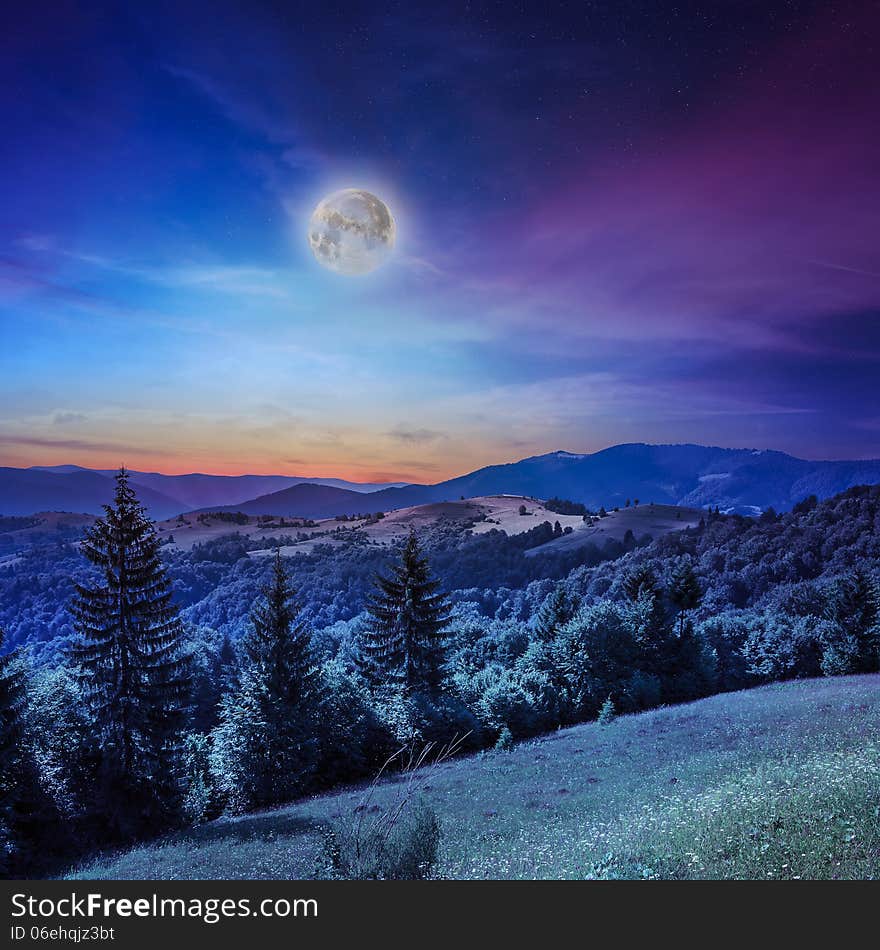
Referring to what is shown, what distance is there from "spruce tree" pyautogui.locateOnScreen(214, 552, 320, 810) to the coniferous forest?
0.07 metres

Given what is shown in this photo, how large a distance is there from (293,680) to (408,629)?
10.2 meters

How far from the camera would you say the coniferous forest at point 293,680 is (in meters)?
17.6

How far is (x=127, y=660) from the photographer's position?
18.5 metres

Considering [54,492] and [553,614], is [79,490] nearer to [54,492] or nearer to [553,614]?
[54,492]

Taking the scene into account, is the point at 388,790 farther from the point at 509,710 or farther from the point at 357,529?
the point at 357,529

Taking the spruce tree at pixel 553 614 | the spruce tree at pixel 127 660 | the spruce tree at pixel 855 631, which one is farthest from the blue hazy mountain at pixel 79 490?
the spruce tree at pixel 855 631

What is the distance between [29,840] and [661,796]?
1955 cm

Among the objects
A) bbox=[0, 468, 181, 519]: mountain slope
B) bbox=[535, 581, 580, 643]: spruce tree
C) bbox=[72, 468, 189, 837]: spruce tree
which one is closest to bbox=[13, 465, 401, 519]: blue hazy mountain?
bbox=[0, 468, 181, 519]: mountain slope

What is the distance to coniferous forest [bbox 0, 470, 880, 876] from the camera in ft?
57.6

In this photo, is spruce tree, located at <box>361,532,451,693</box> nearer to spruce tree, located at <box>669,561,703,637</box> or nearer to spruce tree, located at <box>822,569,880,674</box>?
spruce tree, located at <box>669,561,703,637</box>

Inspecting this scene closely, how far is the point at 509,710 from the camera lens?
26.5 meters

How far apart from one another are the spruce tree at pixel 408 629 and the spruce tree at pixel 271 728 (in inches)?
359

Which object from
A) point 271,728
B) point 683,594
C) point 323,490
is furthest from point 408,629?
point 323,490
